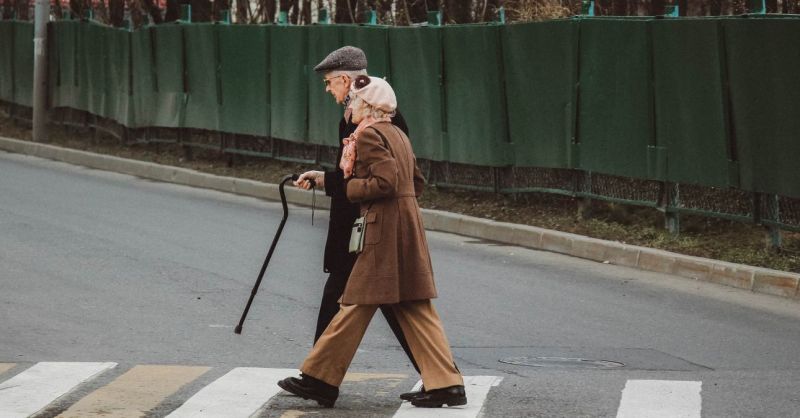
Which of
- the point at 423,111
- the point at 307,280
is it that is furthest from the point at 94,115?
the point at 307,280

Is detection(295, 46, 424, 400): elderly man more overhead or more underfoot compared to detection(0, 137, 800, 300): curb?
more overhead

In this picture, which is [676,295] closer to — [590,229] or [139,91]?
[590,229]

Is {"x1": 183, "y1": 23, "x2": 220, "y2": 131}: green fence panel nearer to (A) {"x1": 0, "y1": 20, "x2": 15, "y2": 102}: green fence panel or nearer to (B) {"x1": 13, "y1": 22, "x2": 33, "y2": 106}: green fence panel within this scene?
(B) {"x1": 13, "y1": 22, "x2": 33, "y2": 106}: green fence panel

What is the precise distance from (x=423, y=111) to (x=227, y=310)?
27.9ft

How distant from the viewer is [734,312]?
11.9 m

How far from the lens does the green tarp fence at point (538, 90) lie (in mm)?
14500

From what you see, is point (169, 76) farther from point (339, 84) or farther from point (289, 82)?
point (339, 84)

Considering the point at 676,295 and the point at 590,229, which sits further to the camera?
the point at 590,229

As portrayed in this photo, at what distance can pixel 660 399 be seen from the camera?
8508 mm

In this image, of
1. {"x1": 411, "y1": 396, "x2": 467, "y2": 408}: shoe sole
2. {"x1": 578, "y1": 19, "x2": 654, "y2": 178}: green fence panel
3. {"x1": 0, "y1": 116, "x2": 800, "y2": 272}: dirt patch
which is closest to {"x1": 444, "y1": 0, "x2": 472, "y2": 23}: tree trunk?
{"x1": 0, "y1": 116, "x2": 800, "y2": 272}: dirt patch

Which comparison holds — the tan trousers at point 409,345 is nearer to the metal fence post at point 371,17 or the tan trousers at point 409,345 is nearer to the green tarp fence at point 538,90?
the green tarp fence at point 538,90

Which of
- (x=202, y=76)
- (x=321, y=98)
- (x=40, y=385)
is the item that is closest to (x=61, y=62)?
(x=202, y=76)

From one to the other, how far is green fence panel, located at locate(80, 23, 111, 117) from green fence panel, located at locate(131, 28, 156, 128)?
1.30 metres

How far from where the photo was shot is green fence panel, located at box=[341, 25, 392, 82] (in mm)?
20281
